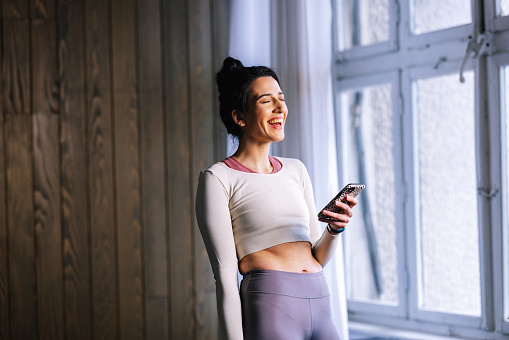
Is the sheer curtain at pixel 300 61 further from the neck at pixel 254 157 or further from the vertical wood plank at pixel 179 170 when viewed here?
the neck at pixel 254 157

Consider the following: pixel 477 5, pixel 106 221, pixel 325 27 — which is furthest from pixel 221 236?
pixel 477 5

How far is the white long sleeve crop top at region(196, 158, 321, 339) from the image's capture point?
1.42 meters

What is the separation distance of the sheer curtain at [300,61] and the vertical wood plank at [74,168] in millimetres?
595

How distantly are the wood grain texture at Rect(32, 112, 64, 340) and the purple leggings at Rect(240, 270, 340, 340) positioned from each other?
1072 mm

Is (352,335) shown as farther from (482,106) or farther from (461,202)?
(482,106)

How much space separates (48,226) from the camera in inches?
88.2

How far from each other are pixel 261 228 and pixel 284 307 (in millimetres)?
205

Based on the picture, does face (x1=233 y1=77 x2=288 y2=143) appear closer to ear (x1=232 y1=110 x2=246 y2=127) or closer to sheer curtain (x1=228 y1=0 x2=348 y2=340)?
ear (x1=232 y1=110 x2=246 y2=127)

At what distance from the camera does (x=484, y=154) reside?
2152 millimetres

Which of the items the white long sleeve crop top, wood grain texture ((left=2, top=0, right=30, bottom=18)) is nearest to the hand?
the white long sleeve crop top

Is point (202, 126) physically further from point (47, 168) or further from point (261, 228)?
point (261, 228)

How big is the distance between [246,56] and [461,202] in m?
1.03

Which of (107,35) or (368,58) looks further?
(368,58)

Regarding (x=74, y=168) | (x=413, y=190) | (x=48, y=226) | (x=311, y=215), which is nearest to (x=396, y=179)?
(x=413, y=190)
